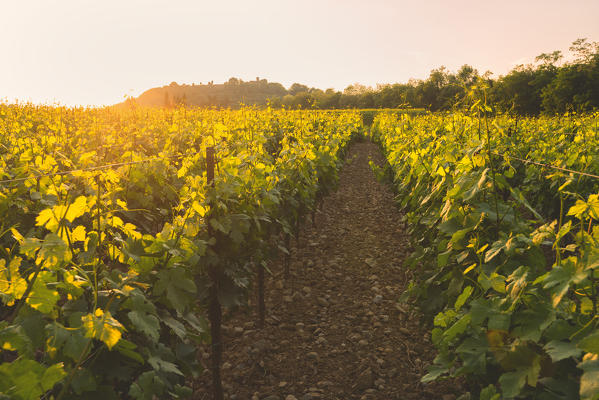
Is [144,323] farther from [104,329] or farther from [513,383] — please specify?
[513,383]

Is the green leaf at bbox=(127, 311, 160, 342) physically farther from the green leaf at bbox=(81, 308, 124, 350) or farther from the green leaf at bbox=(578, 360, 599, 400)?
the green leaf at bbox=(578, 360, 599, 400)

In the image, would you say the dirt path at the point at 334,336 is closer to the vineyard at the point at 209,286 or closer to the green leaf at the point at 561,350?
the vineyard at the point at 209,286

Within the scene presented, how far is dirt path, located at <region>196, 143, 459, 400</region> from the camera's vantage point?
3.48 m

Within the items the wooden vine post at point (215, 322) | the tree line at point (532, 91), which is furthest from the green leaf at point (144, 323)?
the tree line at point (532, 91)

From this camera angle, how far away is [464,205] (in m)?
2.71

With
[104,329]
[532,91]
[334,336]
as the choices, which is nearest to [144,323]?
[104,329]

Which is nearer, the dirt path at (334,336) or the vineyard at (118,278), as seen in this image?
the vineyard at (118,278)

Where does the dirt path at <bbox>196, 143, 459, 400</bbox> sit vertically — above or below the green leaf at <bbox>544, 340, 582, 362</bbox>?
below

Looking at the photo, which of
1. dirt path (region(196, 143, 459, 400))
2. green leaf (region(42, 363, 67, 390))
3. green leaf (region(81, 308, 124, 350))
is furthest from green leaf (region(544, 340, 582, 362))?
dirt path (region(196, 143, 459, 400))

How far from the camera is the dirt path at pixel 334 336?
3.48m

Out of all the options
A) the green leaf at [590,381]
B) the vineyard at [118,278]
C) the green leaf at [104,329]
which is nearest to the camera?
the green leaf at [590,381]

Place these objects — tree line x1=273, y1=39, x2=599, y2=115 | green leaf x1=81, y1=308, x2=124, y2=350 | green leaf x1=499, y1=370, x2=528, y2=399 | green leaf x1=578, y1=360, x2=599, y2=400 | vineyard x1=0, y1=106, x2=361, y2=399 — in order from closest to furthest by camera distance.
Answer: green leaf x1=578, y1=360, x2=599, y2=400, green leaf x1=81, y1=308, x2=124, y2=350, vineyard x1=0, y1=106, x2=361, y2=399, green leaf x1=499, y1=370, x2=528, y2=399, tree line x1=273, y1=39, x2=599, y2=115

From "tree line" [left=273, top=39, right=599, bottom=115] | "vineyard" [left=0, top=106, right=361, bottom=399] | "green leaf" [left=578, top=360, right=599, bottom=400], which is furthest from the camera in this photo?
"tree line" [left=273, top=39, right=599, bottom=115]

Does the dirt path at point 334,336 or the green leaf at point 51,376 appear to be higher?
the green leaf at point 51,376
